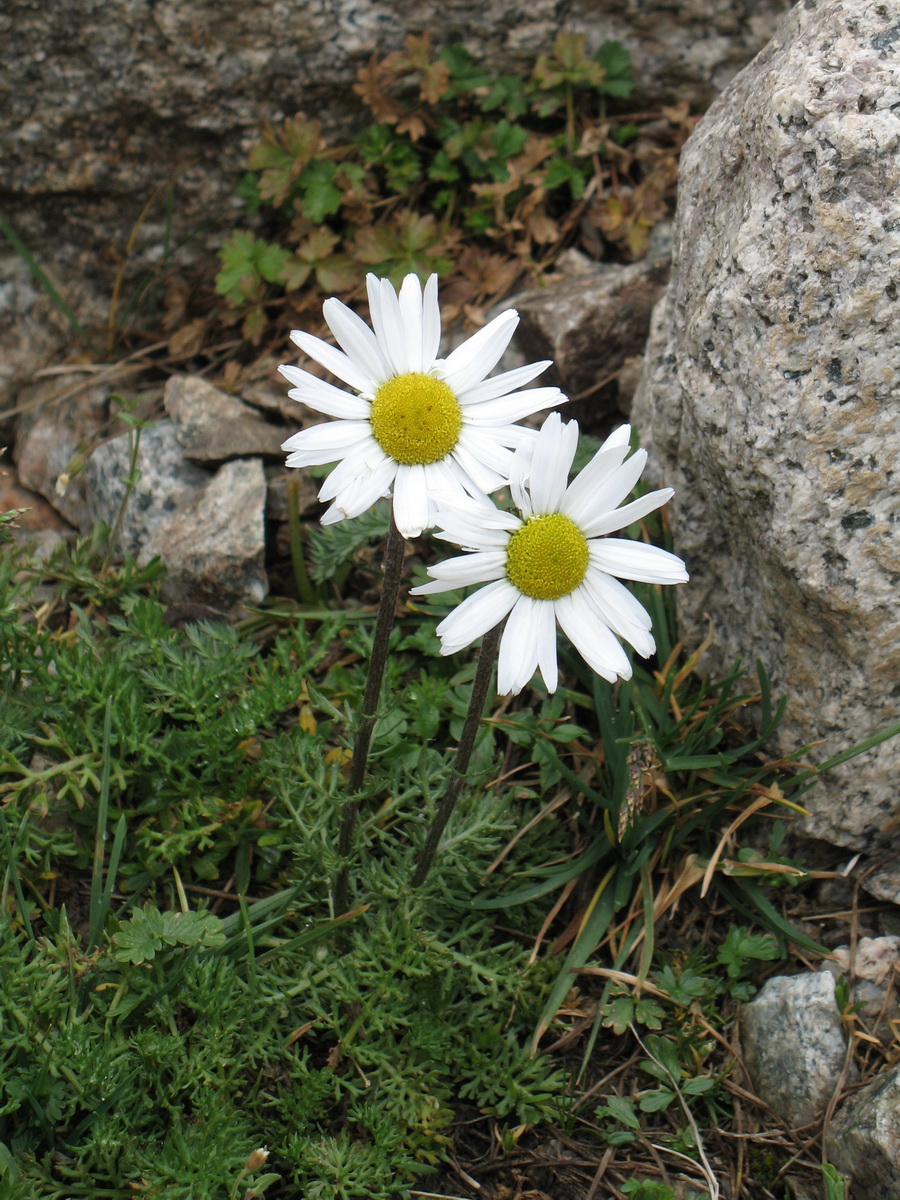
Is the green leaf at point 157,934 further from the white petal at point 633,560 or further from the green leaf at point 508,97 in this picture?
the green leaf at point 508,97

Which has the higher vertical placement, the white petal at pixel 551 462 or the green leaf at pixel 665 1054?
the white petal at pixel 551 462

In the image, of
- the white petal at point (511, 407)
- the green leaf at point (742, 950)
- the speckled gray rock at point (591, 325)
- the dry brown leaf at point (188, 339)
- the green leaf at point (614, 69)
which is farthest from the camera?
the dry brown leaf at point (188, 339)

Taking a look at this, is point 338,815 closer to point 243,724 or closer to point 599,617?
point 243,724

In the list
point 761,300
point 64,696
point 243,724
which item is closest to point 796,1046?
point 243,724

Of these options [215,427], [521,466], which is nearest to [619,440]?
[521,466]

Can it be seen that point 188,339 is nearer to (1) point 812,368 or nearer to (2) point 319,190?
(2) point 319,190

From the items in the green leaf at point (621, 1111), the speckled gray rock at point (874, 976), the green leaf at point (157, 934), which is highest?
the green leaf at point (157, 934)

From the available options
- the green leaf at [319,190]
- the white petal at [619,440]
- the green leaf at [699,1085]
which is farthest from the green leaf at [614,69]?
the green leaf at [699,1085]
